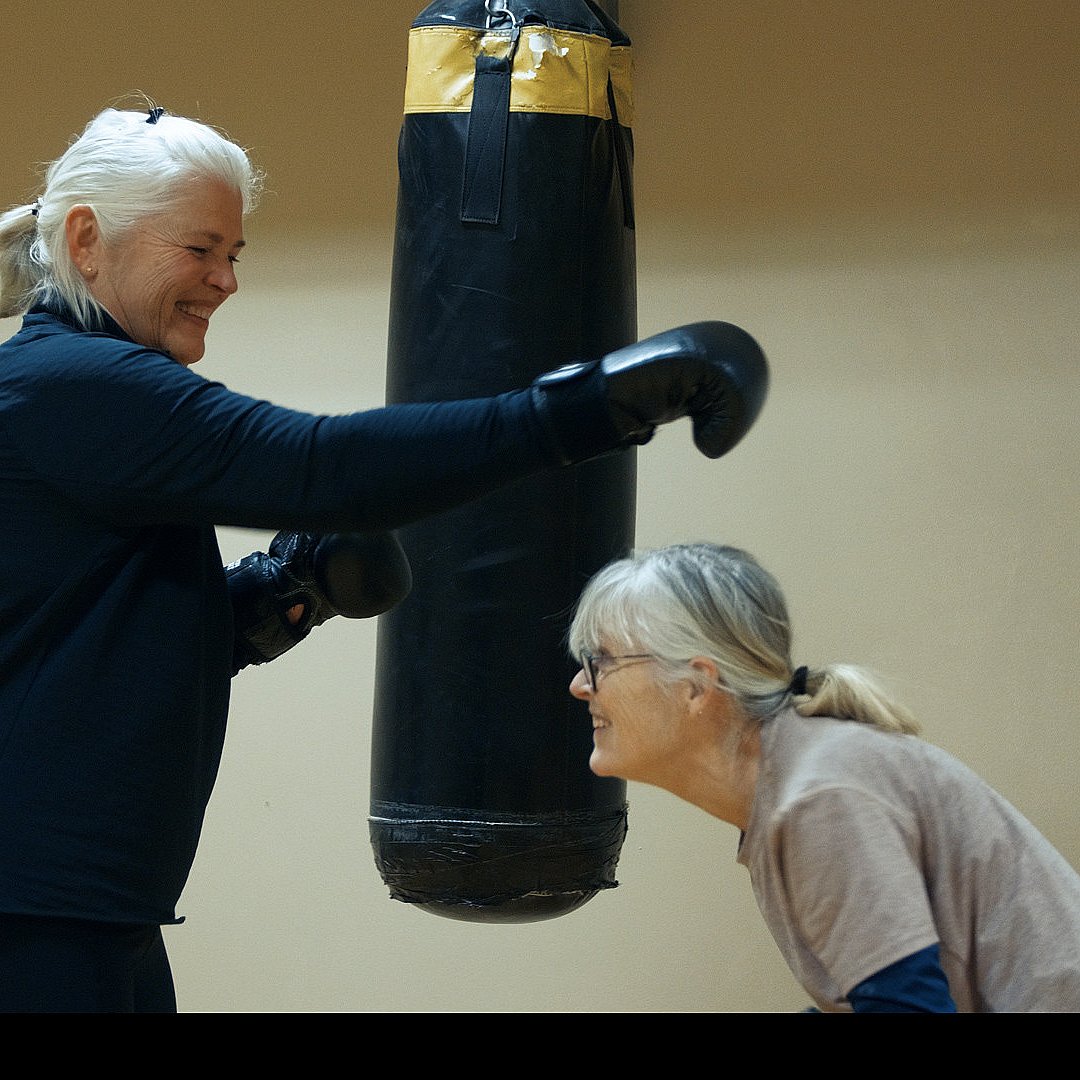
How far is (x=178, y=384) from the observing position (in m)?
1.44

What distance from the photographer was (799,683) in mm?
1576

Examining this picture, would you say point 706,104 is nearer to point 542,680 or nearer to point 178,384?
point 542,680

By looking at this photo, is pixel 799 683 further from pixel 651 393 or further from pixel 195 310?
pixel 195 310

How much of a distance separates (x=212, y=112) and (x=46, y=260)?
2745 millimetres

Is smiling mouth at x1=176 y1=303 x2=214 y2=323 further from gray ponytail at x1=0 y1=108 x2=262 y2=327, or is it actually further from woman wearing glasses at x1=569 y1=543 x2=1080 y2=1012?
woman wearing glasses at x1=569 y1=543 x2=1080 y2=1012

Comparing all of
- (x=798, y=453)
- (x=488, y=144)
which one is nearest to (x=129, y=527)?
(x=488, y=144)

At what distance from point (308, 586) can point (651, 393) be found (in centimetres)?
74

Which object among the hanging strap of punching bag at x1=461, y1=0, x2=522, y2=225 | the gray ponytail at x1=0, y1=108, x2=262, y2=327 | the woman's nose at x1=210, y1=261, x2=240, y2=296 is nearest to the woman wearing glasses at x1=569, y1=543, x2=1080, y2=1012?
the woman's nose at x1=210, y1=261, x2=240, y2=296

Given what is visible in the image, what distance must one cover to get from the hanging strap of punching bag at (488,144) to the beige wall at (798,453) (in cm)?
155

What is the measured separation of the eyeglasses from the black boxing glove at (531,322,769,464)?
29 cm

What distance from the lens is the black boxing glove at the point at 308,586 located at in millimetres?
1895

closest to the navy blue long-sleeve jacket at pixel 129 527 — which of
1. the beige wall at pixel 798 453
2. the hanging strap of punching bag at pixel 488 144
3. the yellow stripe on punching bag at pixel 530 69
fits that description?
the hanging strap of punching bag at pixel 488 144
